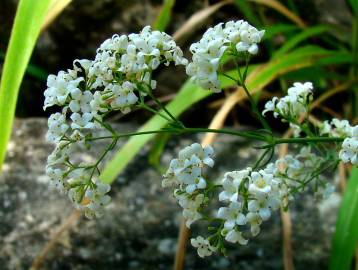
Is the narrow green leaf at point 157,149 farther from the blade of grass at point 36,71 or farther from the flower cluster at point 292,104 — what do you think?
the flower cluster at point 292,104

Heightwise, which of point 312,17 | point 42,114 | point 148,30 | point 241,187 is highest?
point 148,30

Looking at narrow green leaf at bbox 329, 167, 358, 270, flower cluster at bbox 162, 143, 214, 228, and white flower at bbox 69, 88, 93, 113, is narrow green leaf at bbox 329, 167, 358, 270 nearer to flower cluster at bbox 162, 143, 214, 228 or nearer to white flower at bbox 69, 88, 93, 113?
flower cluster at bbox 162, 143, 214, 228

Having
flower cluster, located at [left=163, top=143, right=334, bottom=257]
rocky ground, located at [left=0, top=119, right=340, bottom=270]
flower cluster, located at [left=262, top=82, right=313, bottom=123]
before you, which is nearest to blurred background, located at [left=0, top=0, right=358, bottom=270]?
rocky ground, located at [left=0, top=119, right=340, bottom=270]

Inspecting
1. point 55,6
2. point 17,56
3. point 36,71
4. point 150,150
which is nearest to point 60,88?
point 17,56

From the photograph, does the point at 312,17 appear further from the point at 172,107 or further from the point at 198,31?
the point at 172,107

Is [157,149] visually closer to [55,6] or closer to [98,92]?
[55,6]

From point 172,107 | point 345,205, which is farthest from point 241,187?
point 172,107

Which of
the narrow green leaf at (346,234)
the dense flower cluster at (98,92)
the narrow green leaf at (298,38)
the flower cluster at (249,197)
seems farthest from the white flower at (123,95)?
the narrow green leaf at (298,38)
